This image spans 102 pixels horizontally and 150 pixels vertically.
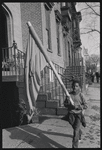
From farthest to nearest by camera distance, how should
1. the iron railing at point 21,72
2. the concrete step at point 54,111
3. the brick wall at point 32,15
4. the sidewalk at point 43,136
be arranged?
the brick wall at point 32,15, the iron railing at point 21,72, the concrete step at point 54,111, the sidewalk at point 43,136

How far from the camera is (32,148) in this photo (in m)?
3.88

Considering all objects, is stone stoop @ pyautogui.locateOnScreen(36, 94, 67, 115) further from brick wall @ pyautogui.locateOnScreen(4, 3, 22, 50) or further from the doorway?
brick wall @ pyautogui.locateOnScreen(4, 3, 22, 50)

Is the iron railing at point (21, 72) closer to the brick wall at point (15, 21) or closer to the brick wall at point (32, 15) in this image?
the brick wall at point (15, 21)

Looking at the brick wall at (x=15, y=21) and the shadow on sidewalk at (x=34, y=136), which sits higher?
the brick wall at (x=15, y=21)

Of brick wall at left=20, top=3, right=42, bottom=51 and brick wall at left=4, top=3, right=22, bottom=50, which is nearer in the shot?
brick wall at left=4, top=3, right=22, bottom=50

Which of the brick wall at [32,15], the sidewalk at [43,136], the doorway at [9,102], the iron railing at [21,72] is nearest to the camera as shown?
the sidewalk at [43,136]

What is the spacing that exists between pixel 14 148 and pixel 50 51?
754cm

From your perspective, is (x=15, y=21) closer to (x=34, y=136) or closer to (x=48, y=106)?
(x=48, y=106)

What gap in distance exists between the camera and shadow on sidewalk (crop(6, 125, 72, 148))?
4.05 meters

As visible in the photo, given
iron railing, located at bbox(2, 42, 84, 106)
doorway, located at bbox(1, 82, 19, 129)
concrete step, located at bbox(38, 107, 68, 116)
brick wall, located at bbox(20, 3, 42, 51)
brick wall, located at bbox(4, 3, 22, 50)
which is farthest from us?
brick wall, located at bbox(20, 3, 42, 51)

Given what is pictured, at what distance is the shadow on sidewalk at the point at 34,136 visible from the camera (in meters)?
4.05

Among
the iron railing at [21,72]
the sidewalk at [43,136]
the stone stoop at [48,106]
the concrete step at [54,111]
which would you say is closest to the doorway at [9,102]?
the iron railing at [21,72]

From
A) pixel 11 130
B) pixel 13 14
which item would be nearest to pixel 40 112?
pixel 11 130

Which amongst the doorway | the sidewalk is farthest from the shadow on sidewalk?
the doorway
